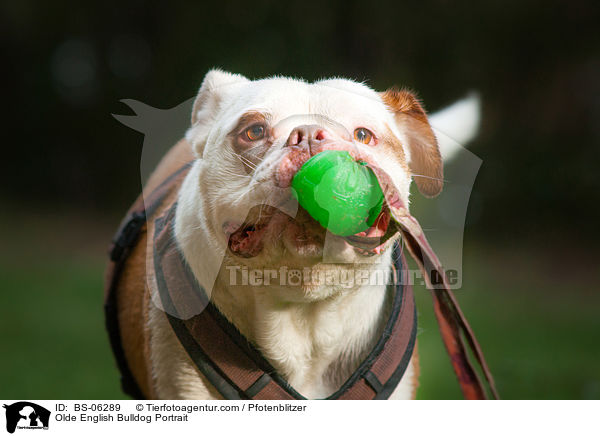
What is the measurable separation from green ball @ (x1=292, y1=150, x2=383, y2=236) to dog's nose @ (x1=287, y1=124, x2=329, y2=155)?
0.12 feet

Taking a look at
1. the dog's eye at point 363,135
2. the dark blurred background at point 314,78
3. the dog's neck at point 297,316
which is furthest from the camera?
the dark blurred background at point 314,78

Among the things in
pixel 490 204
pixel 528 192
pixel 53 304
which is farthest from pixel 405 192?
pixel 53 304

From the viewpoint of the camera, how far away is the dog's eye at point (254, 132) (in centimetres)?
99

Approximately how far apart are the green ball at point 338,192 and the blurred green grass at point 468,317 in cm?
113

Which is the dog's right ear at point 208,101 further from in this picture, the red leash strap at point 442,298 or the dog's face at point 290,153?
the red leash strap at point 442,298

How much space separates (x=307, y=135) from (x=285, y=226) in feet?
0.49

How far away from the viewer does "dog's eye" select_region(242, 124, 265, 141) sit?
0.99 metres

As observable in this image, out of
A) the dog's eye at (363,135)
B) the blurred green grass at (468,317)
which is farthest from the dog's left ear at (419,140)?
the blurred green grass at (468,317)

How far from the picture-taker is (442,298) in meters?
0.95

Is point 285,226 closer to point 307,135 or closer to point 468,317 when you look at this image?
point 307,135
